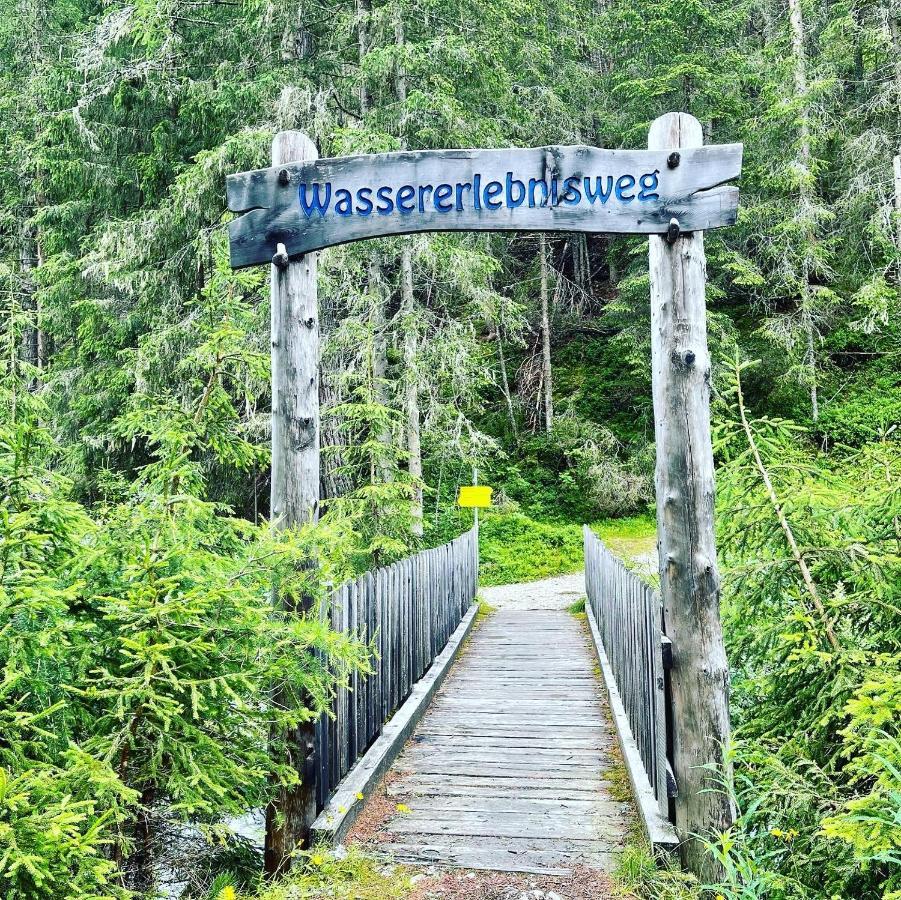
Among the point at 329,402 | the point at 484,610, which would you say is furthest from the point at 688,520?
the point at 329,402

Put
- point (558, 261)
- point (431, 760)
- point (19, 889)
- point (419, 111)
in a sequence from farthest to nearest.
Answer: point (558, 261) < point (419, 111) < point (431, 760) < point (19, 889)

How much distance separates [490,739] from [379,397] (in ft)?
24.2

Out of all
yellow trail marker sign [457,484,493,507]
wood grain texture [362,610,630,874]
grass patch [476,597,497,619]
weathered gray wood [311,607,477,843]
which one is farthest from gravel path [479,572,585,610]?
weathered gray wood [311,607,477,843]

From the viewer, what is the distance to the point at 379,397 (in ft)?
40.2

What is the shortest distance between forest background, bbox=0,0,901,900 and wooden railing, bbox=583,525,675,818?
1.41 feet

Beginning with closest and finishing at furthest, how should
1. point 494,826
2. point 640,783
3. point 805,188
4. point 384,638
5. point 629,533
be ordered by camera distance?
1. point 494,826
2. point 640,783
3. point 384,638
4. point 805,188
5. point 629,533

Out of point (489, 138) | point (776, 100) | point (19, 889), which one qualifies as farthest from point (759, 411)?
point (19, 889)

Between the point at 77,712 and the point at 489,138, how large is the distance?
1294cm

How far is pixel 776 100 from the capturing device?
60.1ft

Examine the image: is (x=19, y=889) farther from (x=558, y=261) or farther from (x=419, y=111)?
(x=558, y=261)

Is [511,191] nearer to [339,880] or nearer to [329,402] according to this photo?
[339,880]

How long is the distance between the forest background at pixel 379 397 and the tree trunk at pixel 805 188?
161 mm

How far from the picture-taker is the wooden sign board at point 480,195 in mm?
3803

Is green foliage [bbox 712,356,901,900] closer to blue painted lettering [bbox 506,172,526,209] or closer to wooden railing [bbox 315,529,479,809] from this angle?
blue painted lettering [bbox 506,172,526,209]
